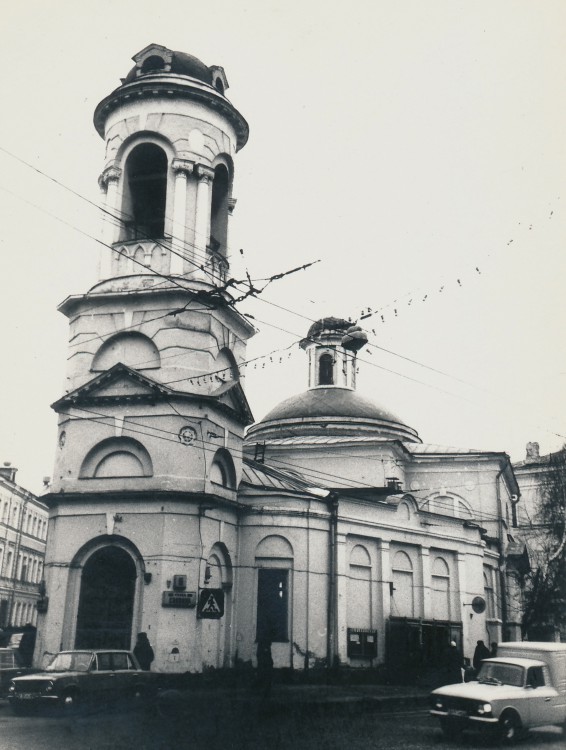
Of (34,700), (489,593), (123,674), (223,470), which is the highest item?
(223,470)

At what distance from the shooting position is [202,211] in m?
25.3

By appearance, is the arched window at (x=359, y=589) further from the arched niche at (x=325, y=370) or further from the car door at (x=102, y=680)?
the arched niche at (x=325, y=370)

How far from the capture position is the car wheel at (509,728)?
14.4m

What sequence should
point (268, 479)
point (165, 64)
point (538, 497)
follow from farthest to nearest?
point (538, 497) → point (268, 479) → point (165, 64)

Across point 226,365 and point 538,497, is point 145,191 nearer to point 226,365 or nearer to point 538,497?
point 226,365

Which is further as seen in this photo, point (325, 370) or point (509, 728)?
point (325, 370)

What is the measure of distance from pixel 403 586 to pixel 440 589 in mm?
2350

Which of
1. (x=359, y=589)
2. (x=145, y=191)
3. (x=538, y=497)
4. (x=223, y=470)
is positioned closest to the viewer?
(x=223, y=470)

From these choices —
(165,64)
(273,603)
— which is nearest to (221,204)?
(165,64)

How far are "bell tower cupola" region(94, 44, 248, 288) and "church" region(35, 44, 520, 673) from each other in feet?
0.21

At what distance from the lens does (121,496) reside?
74.6 ft

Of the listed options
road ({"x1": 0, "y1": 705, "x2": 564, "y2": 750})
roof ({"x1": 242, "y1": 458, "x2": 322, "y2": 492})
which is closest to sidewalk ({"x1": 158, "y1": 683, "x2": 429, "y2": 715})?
road ({"x1": 0, "y1": 705, "x2": 564, "y2": 750})

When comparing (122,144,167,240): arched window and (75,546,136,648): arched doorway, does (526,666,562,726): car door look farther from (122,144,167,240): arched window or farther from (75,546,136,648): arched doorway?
(122,144,167,240): arched window

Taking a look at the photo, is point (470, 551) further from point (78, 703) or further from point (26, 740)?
point (26, 740)
